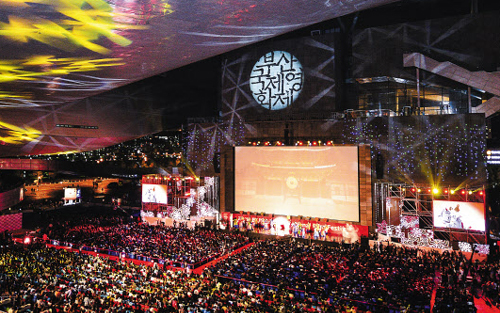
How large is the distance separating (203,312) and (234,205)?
15688mm

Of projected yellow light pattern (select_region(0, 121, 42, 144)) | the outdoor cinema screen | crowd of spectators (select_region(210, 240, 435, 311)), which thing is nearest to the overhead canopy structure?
crowd of spectators (select_region(210, 240, 435, 311))

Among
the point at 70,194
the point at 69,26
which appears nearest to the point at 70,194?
the point at 70,194

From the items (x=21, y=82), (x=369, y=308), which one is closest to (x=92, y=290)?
(x=21, y=82)

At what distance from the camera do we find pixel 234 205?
2508 centimetres

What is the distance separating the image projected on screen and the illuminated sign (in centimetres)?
398

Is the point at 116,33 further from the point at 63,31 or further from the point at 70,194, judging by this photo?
the point at 70,194

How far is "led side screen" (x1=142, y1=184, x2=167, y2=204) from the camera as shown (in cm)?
2625

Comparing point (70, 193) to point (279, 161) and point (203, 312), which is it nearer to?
point (279, 161)

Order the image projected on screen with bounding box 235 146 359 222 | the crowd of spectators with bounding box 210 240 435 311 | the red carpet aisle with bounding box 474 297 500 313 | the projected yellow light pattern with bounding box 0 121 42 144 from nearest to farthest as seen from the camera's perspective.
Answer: the crowd of spectators with bounding box 210 240 435 311 → the red carpet aisle with bounding box 474 297 500 313 → the projected yellow light pattern with bounding box 0 121 42 144 → the image projected on screen with bounding box 235 146 359 222

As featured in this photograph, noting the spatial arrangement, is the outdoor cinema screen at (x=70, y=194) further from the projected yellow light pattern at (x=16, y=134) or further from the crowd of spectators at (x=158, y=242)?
the crowd of spectators at (x=158, y=242)

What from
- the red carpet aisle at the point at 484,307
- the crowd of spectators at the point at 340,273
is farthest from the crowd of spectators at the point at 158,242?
the red carpet aisle at the point at 484,307

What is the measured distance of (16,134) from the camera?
20.5m

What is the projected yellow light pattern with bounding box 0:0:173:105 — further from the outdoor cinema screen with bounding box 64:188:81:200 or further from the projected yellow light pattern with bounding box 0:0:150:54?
the outdoor cinema screen with bounding box 64:188:81:200

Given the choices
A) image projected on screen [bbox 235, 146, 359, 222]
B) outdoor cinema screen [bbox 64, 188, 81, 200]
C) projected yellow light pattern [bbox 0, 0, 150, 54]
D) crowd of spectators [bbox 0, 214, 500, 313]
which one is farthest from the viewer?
outdoor cinema screen [bbox 64, 188, 81, 200]
